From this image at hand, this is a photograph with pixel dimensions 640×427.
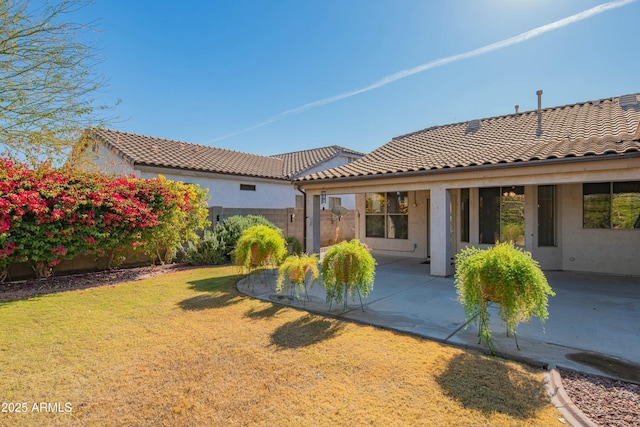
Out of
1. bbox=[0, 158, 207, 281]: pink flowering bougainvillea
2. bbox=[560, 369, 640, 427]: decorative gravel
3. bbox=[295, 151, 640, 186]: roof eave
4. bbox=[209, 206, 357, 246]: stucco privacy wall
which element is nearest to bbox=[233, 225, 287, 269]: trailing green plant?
bbox=[295, 151, 640, 186]: roof eave

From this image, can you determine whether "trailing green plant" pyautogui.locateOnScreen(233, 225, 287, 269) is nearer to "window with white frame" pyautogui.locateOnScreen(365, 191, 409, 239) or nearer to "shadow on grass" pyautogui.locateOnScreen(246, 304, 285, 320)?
"shadow on grass" pyautogui.locateOnScreen(246, 304, 285, 320)

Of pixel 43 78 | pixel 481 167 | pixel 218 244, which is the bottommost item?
pixel 218 244

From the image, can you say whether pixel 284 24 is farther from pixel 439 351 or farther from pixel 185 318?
pixel 439 351

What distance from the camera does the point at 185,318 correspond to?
6.00 metres

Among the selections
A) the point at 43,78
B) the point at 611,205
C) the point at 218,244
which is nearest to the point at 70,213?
the point at 43,78

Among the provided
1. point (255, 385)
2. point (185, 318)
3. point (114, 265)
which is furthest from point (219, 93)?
point (255, 385)

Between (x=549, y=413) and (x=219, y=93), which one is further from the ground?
(x=219, y=93)

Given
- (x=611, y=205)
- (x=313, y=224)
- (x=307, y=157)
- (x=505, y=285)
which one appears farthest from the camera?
(x=307, y=157)

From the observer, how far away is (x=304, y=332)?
17.3ft

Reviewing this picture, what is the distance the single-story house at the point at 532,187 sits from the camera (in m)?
7.44

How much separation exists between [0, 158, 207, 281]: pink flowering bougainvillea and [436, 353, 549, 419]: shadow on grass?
9.33 meters

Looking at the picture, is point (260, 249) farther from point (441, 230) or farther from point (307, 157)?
point (307, 157)

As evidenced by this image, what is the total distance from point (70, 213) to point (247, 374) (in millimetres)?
7457

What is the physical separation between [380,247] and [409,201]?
2.35m
